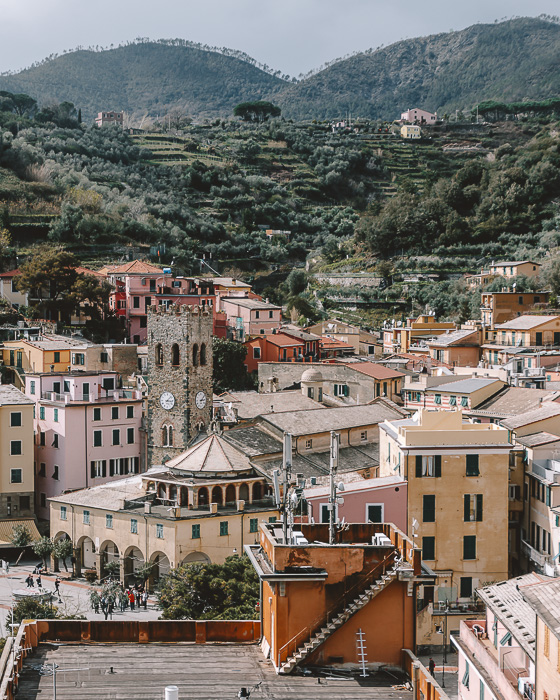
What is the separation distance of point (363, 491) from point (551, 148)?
88.1m

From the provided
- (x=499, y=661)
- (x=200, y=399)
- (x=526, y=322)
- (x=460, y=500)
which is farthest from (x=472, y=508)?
(x=526, y=322)

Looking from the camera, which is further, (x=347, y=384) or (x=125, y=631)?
(x=347, y=384)

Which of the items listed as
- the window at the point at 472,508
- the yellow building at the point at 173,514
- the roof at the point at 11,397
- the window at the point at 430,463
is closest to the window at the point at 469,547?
the window at the point at 472,508

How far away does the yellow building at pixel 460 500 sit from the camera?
35656 mm

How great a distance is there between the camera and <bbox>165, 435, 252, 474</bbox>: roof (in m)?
43.9

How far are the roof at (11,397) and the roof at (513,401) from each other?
19.8 m

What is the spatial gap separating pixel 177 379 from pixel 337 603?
38.2 meters

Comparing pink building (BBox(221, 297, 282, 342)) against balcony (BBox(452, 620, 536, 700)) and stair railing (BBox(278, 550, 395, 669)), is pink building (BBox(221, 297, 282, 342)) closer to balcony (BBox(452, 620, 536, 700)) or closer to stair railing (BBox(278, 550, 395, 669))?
balcony (BBox(452, 620, 536, 700))

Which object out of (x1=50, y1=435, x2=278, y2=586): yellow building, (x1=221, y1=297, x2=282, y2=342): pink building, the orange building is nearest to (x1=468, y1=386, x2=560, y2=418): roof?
(x1=50, y1=435, x2=278, y2=586): yellow building

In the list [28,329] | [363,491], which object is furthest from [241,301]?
[363,491]

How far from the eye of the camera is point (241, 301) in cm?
7869

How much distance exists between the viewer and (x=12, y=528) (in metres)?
48.4

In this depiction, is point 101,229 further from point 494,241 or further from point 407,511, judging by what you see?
point 407,511

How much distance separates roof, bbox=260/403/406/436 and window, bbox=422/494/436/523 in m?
12.2
